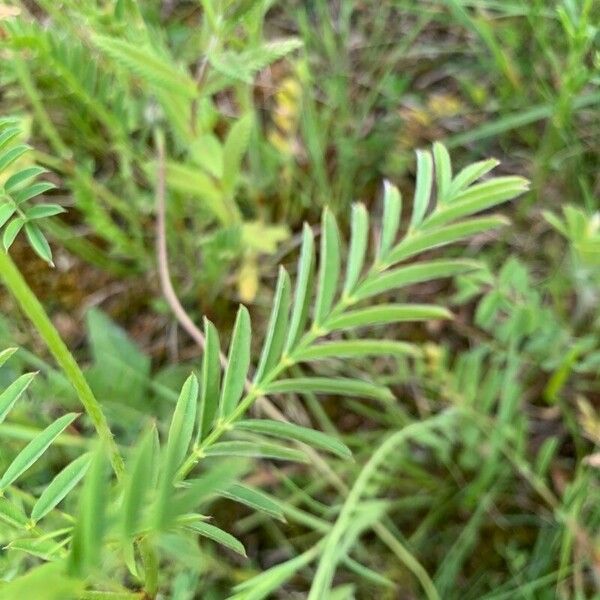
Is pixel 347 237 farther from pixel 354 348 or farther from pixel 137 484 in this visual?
pixel 137 484

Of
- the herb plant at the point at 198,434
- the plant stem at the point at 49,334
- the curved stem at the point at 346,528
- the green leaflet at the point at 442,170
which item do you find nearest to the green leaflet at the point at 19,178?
the herb plant at the point at 198,434

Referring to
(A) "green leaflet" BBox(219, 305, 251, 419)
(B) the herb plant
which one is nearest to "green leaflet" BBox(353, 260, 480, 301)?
(B) the herb plant

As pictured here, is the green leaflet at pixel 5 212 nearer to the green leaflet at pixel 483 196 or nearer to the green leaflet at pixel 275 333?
the green leaflet at pixel 275 333

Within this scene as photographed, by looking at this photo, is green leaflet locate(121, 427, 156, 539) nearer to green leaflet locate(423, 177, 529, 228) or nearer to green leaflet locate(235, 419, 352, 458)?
green leaflet locate(235, 419, 352, 458)

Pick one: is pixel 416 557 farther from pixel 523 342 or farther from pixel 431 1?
pixel 431 1

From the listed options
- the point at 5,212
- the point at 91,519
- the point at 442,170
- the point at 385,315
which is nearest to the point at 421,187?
the point at 442,170

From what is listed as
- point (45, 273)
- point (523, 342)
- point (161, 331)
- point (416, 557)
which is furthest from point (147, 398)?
point (523, 342)

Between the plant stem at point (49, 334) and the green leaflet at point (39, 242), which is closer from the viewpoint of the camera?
the plant stem at point (49, 334)
